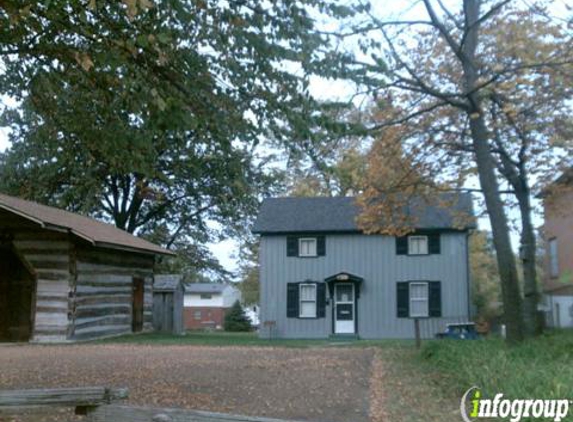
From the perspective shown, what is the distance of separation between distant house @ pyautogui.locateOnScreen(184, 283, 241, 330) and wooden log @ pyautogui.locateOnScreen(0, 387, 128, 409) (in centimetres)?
6382

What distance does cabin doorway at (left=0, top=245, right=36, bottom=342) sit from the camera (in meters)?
21.5

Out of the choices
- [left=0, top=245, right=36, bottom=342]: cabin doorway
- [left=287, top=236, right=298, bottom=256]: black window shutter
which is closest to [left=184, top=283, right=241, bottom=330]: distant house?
[left=287, top=236, right=298, bottom=256]: black window shutter

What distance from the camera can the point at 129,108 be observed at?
30.7ft

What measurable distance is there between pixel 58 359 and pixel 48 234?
6.65 m

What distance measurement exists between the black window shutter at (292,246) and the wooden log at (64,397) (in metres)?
25.3

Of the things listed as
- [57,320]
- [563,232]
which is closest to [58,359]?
[57,320]

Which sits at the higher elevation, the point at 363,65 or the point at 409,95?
the point at 409,95

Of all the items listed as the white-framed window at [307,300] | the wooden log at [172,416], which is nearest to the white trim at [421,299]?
the white-framed window at [307,300]

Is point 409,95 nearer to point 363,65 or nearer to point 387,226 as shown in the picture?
point 387,226

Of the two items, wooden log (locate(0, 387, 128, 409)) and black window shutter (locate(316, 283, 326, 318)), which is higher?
black window shutter (locate(316, 283, 326, 318))

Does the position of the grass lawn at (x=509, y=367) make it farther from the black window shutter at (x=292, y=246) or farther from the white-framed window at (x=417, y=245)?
the black window shutter at (x=292, y=246)

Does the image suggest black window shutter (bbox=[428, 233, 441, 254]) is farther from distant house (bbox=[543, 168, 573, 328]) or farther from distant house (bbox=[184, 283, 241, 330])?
distant house (bbox=[184, 283, 241, 330])

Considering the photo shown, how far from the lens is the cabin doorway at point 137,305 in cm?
2645

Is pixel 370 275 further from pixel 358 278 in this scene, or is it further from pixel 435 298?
pixel 435 298
